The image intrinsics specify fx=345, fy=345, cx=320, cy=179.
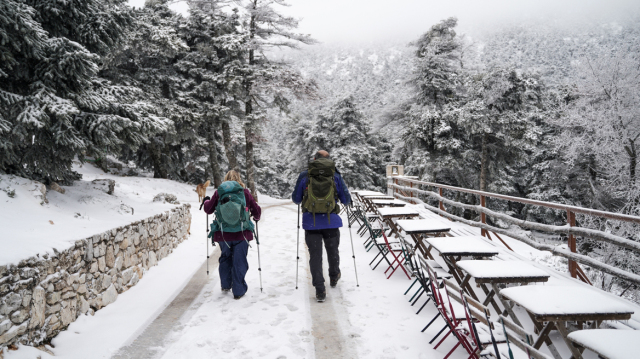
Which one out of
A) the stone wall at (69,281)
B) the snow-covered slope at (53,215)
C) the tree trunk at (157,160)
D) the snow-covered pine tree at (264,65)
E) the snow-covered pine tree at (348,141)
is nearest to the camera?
the stone wall at (69,281)

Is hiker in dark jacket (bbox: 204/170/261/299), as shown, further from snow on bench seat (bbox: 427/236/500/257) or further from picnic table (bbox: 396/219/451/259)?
snow on bench seat (bbox: 427/236/500/257)

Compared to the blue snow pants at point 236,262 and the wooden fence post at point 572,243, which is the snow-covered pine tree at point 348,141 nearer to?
the blue snow pants at point 236,262

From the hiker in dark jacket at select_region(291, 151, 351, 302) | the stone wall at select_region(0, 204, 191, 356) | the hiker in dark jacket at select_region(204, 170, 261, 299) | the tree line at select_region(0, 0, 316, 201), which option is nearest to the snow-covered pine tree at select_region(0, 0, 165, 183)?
the tree line at select_region(0, 0, 316, 201)

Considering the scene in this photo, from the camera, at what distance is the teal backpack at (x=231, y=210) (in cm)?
461

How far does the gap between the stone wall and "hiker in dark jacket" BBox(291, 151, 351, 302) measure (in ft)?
8.61

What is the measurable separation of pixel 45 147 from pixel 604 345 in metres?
7.00

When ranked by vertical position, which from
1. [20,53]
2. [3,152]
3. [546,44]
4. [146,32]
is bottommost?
[3,152]

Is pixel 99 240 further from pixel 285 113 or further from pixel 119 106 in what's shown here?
pixel 285 113

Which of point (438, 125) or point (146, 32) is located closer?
point (146, 32)

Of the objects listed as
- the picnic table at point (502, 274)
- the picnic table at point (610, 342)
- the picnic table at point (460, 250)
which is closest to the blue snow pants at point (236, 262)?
the picnic table at point (460, 250)

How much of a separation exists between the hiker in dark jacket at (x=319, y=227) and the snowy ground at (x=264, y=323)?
40 centimetres

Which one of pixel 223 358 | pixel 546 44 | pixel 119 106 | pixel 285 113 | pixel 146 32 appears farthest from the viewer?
pixel 546 44

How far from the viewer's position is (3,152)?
4.72 meters

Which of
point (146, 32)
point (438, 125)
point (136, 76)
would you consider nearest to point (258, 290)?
point (146, 32)
